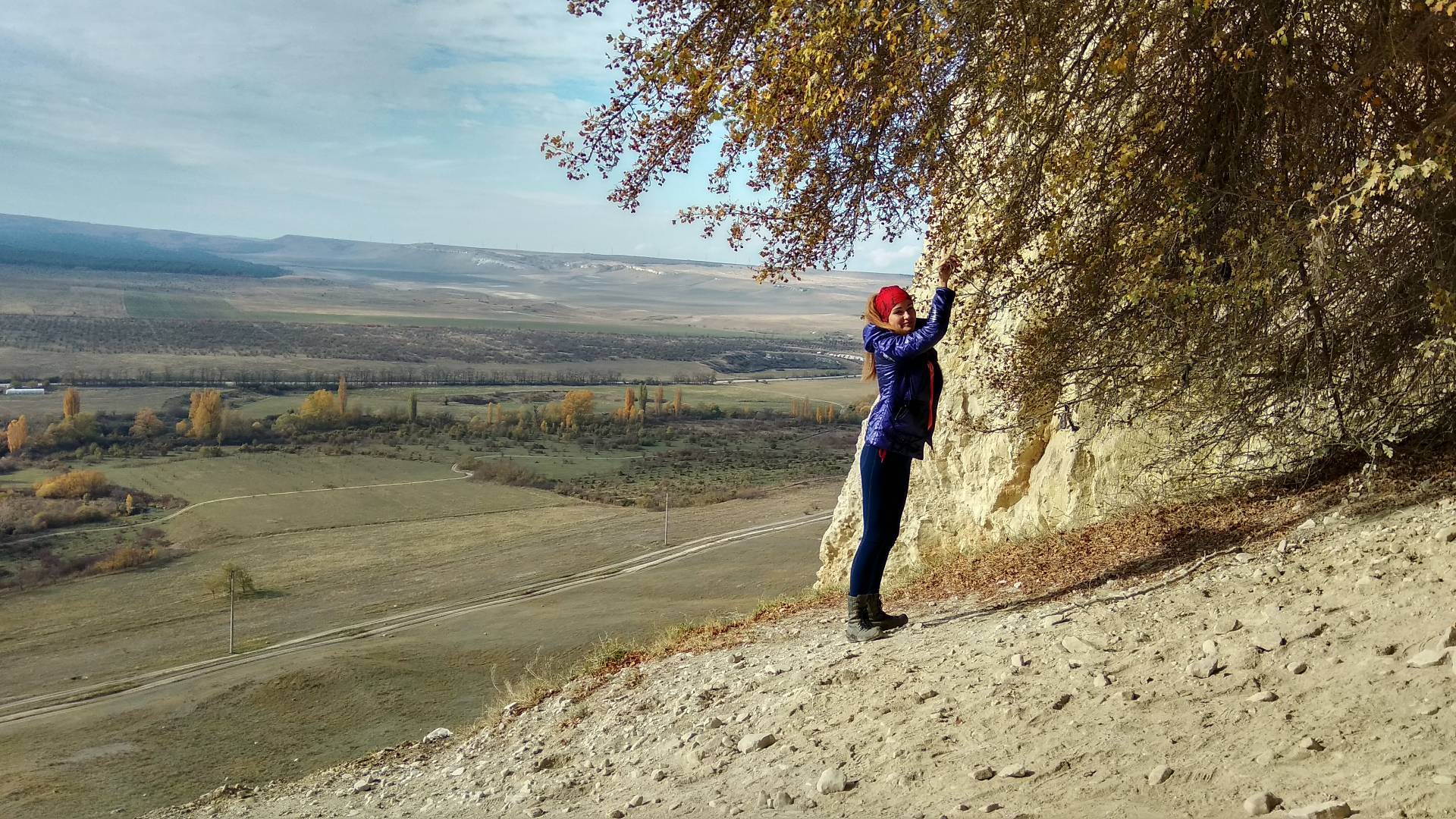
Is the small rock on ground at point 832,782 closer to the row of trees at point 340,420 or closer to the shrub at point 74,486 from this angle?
the shrub at point 74,486

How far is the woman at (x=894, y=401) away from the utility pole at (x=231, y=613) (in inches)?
1242

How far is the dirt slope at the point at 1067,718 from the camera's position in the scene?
4.09 meters

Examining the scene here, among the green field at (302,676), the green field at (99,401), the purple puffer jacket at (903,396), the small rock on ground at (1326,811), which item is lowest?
the green field at (99,401)

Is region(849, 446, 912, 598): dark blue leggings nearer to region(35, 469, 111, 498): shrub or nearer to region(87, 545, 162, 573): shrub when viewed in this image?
region(87, 545, 162, 573): shrub

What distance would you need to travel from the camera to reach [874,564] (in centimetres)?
681

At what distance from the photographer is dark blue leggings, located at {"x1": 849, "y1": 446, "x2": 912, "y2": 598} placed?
21.3 feet

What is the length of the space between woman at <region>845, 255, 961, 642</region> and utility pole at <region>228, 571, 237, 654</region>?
31540 mm

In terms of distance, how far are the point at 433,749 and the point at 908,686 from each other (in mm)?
4105

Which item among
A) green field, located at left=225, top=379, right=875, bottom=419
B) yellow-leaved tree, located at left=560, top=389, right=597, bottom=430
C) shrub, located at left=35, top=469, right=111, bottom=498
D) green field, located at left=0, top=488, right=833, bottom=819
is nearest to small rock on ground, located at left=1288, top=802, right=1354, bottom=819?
green field, located at left=0, top=488, right=833, bottom=819

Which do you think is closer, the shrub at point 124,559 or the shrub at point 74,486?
the shrub at point 124,559

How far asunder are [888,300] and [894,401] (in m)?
0.62

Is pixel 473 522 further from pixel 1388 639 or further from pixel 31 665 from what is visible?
pixel 1388 639

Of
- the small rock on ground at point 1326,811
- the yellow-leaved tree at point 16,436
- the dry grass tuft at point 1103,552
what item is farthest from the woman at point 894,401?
the yellow-leaved tree at point 16,436

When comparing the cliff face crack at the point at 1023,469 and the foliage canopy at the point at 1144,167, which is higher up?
the foliage canopy at the point at 1144,167
